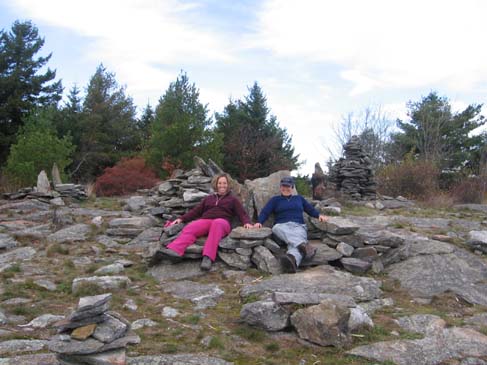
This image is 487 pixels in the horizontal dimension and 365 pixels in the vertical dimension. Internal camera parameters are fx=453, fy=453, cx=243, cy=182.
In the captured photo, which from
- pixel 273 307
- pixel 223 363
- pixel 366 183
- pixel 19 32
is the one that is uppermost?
pixel 19 32

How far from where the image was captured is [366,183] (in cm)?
1616

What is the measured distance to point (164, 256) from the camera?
20.6 ft

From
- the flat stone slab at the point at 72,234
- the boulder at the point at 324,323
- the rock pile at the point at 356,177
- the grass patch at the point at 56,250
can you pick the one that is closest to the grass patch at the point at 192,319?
the boulder at the point at 324,323

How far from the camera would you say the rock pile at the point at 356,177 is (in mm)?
15992

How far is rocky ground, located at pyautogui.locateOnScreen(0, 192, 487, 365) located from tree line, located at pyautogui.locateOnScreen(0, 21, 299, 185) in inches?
301

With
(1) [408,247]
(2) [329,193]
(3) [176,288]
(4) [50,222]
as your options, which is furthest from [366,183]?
(3) [176,288]

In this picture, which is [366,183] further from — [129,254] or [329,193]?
[129,254]

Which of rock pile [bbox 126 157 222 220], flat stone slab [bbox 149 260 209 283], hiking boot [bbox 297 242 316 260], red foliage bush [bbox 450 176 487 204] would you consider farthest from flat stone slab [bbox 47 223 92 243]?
red foliage bush [bbox 450 176 487 204]

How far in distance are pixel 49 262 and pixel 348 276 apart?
426cm

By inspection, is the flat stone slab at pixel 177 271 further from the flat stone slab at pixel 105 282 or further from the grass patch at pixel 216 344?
the grass patch at pixel 216 344

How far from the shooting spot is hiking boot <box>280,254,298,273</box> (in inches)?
232

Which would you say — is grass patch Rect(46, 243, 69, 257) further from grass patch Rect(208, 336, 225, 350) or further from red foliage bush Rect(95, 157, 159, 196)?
red foliage bush Rect(95, 157, 159, 196)

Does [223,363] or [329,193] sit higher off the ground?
[329,193]

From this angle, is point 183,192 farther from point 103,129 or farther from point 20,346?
point 103,129
